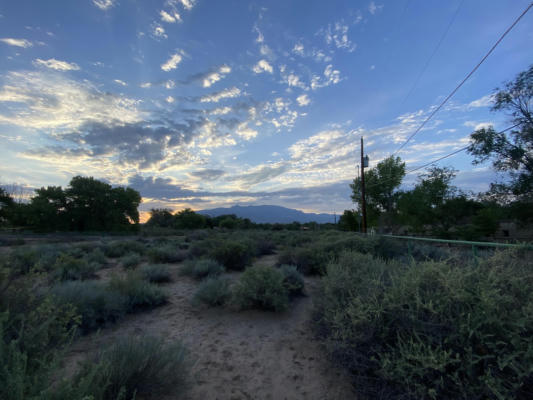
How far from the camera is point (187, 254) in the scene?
38.8ft

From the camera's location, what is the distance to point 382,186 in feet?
127

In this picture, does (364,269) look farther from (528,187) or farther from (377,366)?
(528,187)

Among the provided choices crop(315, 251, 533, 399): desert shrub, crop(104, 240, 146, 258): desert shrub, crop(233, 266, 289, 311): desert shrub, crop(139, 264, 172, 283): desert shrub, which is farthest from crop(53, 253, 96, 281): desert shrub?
crop(315, 251, 533, 399): desert shrub

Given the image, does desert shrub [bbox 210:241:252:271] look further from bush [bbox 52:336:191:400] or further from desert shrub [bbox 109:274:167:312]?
bush [bbox 52:336:191:400]

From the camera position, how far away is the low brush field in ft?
6.41

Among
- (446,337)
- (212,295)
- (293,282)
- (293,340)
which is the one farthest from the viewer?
(293,282)

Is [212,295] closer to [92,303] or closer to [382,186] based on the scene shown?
[92,303]

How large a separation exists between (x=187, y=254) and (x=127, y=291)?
6664 mm

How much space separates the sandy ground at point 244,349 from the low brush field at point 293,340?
0.07 feet

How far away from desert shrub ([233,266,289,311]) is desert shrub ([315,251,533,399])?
2262mm

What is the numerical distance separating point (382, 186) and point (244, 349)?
1578 inches

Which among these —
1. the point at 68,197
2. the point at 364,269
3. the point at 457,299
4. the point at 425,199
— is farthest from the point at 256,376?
the point at 68,197

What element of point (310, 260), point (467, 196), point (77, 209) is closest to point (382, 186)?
point (467, 196)

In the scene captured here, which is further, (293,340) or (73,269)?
(73,269)
